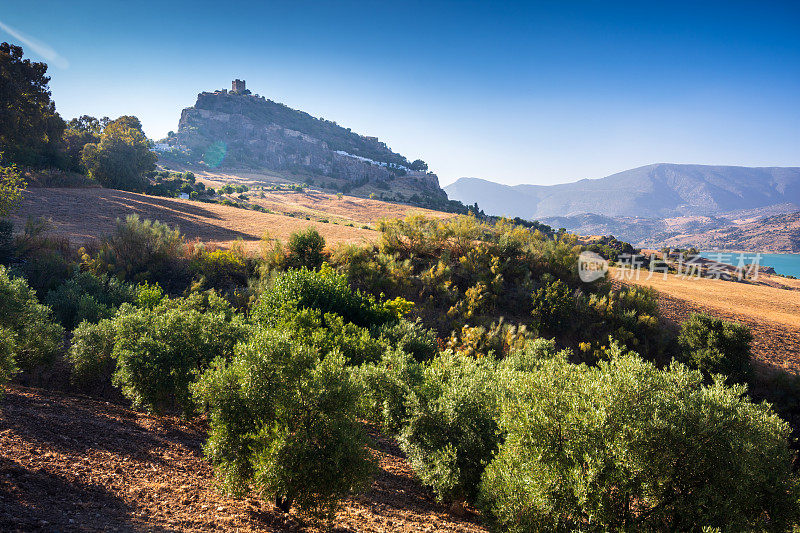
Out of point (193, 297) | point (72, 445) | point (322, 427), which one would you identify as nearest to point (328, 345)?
point (322, 427)

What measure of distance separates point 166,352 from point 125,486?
286cm

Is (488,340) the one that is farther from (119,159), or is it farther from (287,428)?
(119,159)

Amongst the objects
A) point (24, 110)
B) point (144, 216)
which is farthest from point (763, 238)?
point (24, 110)

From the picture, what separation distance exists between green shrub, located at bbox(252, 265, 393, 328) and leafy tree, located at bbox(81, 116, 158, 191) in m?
33.7

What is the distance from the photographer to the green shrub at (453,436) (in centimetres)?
607

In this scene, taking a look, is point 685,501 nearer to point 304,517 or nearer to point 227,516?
point 304,517

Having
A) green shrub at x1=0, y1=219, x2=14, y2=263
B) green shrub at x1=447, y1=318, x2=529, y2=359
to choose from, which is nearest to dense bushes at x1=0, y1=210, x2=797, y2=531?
green shrub at x1=447, y1=318, x2=529, y2=359

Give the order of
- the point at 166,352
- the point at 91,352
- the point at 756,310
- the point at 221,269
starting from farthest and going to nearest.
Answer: the point at 756,310
the point at 221,269
the point at 91,352
the point at 166,352

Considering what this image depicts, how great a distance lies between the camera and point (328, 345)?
28.5 ft

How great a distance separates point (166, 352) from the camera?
7469mm

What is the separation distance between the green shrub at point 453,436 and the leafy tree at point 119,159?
41400 millimetres

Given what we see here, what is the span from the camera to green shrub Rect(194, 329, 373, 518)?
468 centimetres

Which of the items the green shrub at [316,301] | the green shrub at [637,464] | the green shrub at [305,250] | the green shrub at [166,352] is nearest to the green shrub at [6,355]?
the green shrub at [166,352]

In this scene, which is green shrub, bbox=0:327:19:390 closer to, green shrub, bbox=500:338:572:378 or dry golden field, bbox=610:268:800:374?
green shrub, bbox=500:338:572:378
